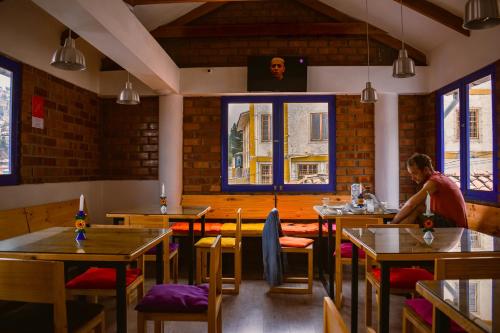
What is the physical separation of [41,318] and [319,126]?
4702 millimetres

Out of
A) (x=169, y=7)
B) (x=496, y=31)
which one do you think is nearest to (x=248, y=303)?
(x=496, y=31)

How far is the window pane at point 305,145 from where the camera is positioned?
233 inches

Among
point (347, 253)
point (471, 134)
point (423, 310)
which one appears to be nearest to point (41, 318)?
point (423, 310)

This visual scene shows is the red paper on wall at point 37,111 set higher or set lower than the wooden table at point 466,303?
higher

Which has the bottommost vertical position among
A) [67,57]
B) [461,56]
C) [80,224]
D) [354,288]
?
[354,288]

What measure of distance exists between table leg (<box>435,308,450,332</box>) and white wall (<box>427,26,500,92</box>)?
3.49m

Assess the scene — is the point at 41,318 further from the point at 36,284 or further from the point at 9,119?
the point at 9,119

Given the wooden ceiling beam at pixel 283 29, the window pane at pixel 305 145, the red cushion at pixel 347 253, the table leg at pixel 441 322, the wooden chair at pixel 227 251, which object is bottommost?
the wooden chair at pixel 227 251

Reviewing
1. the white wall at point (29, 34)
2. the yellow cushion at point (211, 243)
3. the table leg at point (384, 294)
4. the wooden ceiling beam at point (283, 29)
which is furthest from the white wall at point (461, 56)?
the white wall at point (29, 34)

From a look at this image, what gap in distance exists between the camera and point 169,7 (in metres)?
5.52

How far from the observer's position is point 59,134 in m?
4.88

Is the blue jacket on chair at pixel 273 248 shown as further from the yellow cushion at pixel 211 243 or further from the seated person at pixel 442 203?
the seated person at pixel 442 203

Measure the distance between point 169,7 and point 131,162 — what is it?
7.67 ft

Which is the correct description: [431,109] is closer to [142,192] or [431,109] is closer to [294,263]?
[294,263]
